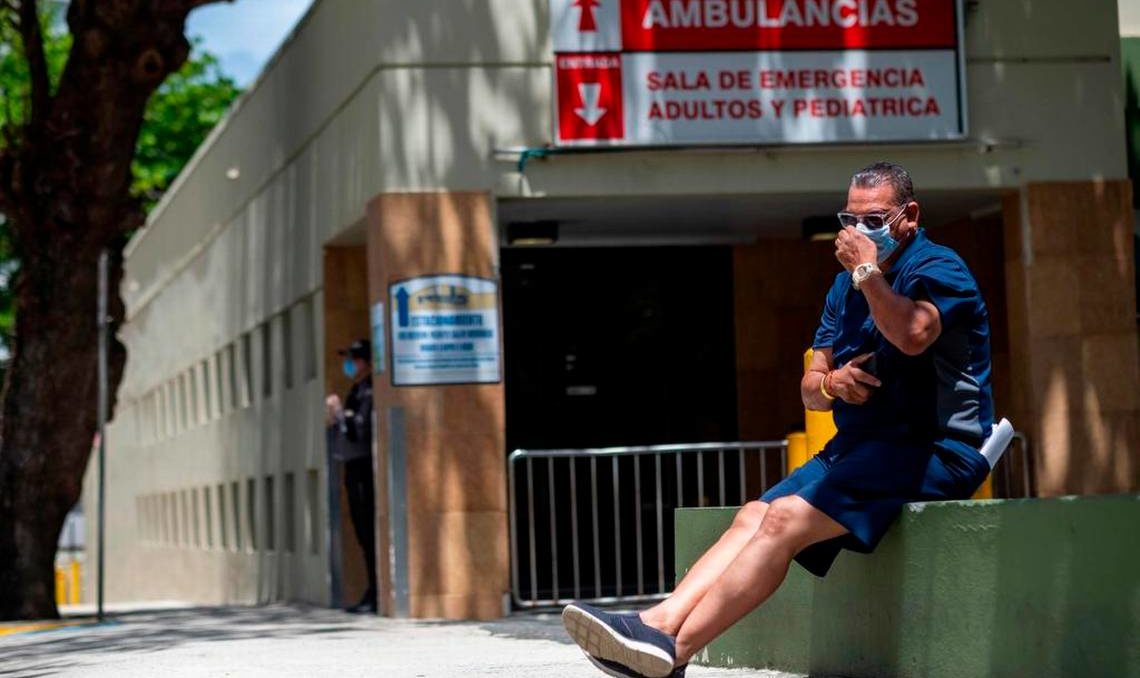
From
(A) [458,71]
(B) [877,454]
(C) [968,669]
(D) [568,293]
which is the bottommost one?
(C) [968,669]

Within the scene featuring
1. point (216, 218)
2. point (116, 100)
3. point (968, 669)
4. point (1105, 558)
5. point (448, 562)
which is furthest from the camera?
point (216, 218)

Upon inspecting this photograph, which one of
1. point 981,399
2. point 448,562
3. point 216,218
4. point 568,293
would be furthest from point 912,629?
point 216,218

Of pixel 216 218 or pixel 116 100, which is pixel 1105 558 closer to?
pixel 116 100

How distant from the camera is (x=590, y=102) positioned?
1600 centimetres

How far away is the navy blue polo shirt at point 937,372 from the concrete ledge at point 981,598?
0.26 meters

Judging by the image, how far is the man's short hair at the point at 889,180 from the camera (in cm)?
723

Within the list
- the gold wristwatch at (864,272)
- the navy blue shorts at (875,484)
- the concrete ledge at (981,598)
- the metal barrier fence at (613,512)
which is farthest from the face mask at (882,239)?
the metal barrier fence at (613,512)

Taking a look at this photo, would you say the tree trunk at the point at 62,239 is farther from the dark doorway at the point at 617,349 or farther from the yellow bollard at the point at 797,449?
the yellow bollard at the point at 797,449

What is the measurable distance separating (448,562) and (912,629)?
856 centimetres

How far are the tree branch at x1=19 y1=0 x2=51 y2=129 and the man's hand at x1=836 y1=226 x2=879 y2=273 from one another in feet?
44.0

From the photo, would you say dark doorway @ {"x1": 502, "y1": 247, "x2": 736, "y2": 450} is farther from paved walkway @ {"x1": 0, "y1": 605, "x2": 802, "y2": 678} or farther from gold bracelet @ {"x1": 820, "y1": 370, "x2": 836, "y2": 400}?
gold bracelet @ {"x1": 820, "y1": 370, "x2": 836, "y2": 400}

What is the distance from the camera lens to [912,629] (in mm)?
7445

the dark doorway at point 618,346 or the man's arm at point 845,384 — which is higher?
the dark doorway at point 618,346

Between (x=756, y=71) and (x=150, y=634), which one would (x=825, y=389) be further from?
(x=756, y=71)
